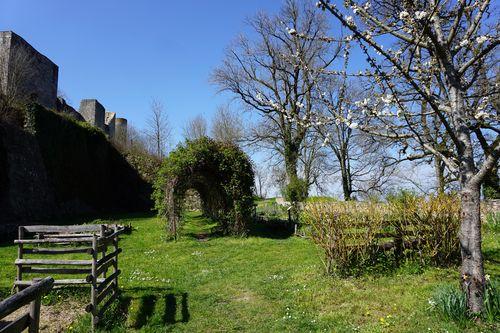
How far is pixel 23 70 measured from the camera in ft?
74.0

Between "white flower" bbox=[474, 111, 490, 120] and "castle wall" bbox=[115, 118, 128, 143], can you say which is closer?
"white flower" bbox=[474, 111, 490, 120]

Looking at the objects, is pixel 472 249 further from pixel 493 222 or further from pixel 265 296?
pixel 493 222

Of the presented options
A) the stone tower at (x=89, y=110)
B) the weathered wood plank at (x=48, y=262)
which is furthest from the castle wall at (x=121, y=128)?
the weathered wood plank at (x=48, y=262)

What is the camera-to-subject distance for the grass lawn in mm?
6238

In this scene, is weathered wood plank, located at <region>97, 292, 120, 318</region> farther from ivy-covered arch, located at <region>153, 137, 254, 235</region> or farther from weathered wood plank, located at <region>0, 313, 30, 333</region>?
ivy-covered arch, located at <region>153, 137, 254, 235</region>

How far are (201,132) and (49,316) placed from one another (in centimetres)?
3775

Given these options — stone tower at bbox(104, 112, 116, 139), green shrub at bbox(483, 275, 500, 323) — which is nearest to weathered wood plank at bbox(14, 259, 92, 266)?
green shrub at bbox(483, 275, 500, 323)

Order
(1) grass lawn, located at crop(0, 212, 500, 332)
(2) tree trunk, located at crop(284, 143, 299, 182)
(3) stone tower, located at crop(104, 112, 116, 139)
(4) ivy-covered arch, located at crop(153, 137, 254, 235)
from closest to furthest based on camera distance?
(1) grass lawn, located at crop(0, 212, 500, 332) → (4) ivy-covered arch, located at crop(153, 137, 254, 235) → (2) tree trunk, located at crop(284, 143, 299, 182) → (3) stone tower, located at crop(104, 112, 116, 139)

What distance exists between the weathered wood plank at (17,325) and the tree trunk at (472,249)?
5.28 metres

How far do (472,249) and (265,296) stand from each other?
3825 mm

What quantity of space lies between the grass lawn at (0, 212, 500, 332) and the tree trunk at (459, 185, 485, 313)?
1.44 feet

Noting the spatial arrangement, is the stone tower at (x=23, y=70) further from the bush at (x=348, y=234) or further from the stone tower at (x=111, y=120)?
the bush at (x=348, y=234)

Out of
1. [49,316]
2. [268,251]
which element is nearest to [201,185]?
[268,251]

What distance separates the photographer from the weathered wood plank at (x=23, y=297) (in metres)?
3.09
